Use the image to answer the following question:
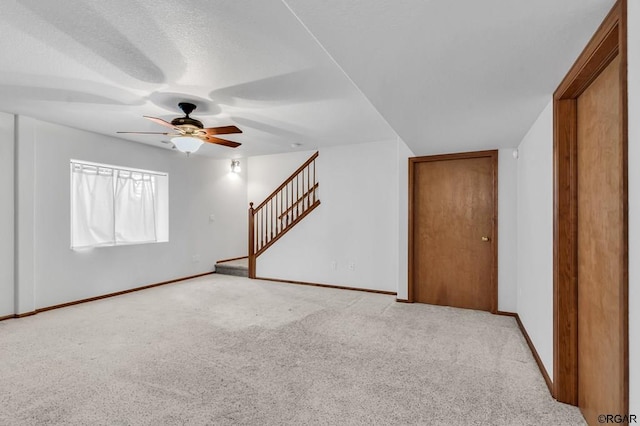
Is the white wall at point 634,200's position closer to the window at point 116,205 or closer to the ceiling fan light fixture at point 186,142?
the ceiling fan light fixture at point 186,142

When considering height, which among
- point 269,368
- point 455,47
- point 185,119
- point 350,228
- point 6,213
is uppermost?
point 185,119

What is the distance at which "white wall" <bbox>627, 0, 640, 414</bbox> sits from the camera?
108cm

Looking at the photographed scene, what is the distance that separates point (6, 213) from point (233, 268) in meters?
3.35

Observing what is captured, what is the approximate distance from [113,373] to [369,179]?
13.1 feet

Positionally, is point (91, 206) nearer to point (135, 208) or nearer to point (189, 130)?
point (135, 208)

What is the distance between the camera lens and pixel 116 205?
193 inches

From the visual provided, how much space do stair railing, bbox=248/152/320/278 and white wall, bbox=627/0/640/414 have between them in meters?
4.55

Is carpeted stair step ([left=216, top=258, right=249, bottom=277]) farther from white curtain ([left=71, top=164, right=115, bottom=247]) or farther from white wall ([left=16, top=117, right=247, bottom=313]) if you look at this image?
white curtain ([left=71, top=164, right=115, bottom=247])

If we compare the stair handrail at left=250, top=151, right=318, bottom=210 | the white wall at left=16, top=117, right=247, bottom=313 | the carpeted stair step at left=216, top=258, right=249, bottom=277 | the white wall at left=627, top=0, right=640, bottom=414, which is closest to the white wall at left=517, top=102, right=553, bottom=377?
the white wall at left=627, top=0, right=640, bottom=414

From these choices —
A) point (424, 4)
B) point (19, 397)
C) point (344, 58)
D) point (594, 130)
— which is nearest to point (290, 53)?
point (344, 58)

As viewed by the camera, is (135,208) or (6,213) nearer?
(6,213)

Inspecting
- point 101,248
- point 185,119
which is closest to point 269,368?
point 185,119

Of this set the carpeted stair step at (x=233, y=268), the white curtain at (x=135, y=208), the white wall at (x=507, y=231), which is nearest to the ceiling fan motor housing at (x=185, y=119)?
the white curtain at (x=135, y=208)

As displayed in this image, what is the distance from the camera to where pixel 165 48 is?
2230 millimetres
